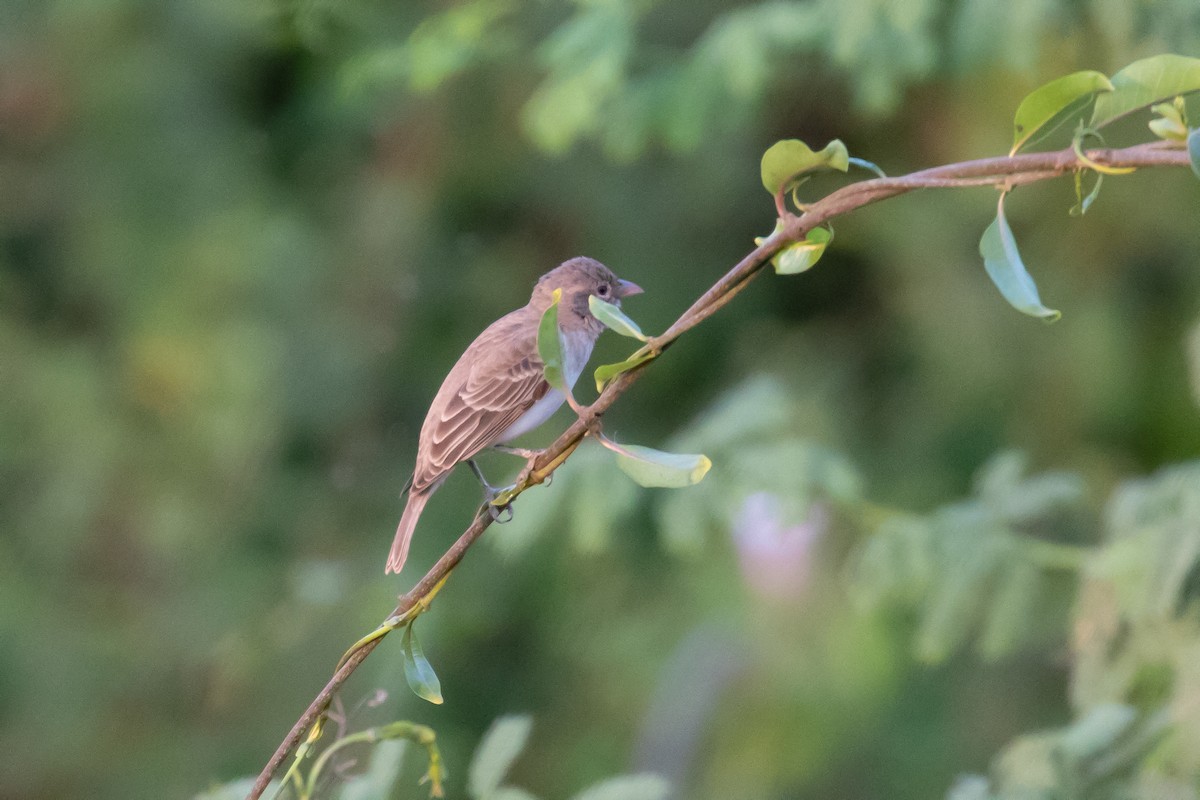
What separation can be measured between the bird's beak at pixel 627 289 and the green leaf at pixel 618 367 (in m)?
1.50

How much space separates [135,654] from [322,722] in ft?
15.5

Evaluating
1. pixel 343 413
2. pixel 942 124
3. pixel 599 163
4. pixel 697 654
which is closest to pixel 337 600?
pixel 343 413

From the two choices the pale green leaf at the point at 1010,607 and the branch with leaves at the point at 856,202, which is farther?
the pale green leaf at the point at 1010,607

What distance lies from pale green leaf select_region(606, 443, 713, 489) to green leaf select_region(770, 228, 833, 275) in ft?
0.61

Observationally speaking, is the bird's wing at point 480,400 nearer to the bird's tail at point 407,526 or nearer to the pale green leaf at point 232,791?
the bird's tail at point 407,526

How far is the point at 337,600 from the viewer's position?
511 centimetres

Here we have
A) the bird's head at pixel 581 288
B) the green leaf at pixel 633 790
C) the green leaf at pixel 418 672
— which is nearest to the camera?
the green leaf at pixel 418 672

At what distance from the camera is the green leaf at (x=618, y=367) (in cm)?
130

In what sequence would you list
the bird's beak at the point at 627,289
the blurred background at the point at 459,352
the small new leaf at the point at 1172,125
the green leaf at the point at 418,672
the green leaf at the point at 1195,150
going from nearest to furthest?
the green leaf at the point at 1195,150 < the small new leaf at the point at 1172,125 < the green leaf at the point at 418,672 < the bird's beak at the point at 627,289 < the blurred background at the point at 459,352

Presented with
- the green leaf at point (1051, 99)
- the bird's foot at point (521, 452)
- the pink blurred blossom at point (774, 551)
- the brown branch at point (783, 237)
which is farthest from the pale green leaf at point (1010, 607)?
the green leaf at point (1051, 99)

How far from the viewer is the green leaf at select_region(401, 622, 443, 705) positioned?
4.66 feet

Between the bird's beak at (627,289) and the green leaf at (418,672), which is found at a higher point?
the bird's beak at (627,289)

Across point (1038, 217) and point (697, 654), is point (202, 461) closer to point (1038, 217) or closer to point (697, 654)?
point (697, 654)

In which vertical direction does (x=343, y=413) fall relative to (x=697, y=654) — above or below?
above
